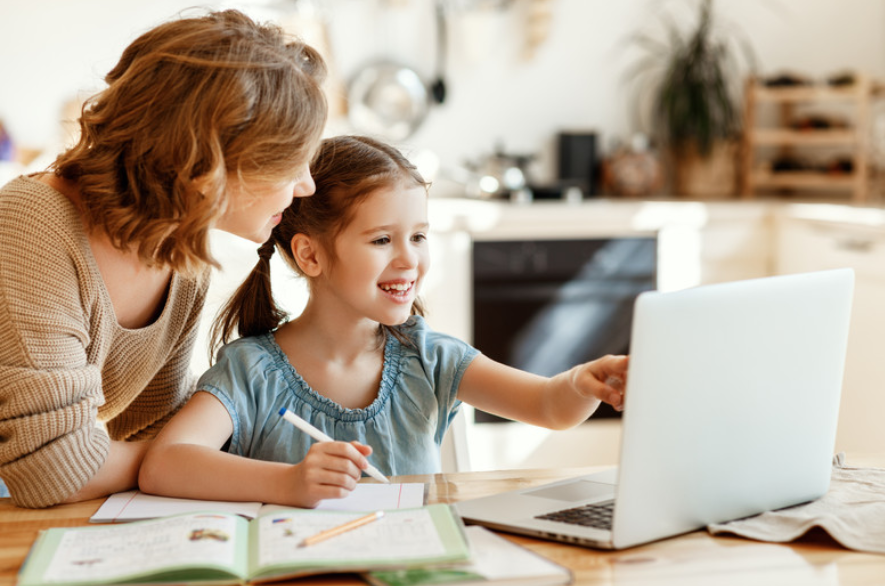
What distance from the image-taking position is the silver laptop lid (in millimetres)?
919

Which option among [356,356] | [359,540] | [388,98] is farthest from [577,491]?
[388,98]

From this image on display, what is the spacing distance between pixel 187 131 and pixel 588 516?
0.61m

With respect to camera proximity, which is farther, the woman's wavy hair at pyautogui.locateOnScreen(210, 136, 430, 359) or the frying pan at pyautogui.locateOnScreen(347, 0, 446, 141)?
the frying pan at pyautogui.locateOnScreen(347, 0, 446, 141)

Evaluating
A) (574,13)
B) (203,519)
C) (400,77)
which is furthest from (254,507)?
(574,13)

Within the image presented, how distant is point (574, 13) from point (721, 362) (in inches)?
118

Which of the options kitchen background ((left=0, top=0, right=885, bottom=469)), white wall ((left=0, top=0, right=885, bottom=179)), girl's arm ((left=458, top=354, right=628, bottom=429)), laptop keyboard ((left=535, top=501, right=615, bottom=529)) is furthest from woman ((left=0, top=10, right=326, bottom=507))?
white wall ((left=0, top=0, right=885, bottom=179))

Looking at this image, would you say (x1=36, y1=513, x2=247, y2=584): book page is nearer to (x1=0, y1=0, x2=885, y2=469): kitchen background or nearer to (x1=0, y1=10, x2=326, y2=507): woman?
(x1=0, y1=10, x2=326, y2=507): woman

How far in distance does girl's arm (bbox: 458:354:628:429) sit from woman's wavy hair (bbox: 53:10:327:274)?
415 millimetres

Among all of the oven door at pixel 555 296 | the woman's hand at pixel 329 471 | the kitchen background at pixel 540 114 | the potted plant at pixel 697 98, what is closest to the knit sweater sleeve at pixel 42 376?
the woman's hand at pixel 329 471

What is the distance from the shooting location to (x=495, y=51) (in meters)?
3.73

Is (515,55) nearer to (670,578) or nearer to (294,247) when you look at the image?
(294,247)

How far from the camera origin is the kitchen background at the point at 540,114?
Result: 311 cm

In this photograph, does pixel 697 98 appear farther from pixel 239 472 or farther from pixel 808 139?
pixel 239 472

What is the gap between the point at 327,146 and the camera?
1433mm
